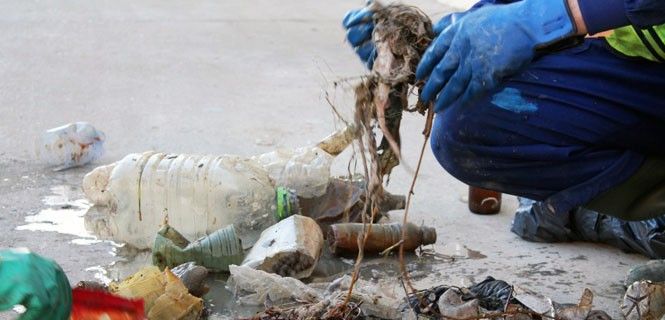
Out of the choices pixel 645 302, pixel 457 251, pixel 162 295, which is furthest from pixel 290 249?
pixel 645 302

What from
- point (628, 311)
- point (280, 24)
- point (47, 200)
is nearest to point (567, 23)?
point (628, 311)

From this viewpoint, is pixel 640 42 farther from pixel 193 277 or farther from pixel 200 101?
Answer: pixel 200 101

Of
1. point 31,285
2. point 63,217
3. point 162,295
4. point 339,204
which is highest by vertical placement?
point 31,285

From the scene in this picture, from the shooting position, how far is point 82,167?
4492 millimetres

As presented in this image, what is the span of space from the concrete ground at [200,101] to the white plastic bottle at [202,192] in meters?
0.19

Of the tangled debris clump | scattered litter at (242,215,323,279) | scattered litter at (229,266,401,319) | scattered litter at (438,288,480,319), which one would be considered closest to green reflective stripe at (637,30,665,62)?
the tangled debris clump

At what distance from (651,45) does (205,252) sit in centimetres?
161

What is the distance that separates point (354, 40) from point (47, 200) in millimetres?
1777

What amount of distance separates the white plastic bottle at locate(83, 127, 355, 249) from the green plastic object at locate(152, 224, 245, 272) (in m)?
0.24

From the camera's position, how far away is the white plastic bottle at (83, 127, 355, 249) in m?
3.78

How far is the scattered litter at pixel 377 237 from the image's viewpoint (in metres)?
3.58

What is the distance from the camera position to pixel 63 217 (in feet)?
13.0

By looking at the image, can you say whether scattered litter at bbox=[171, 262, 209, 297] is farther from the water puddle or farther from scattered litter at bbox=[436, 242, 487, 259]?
scattered litter at bbox=[436, 242, 487, 259]

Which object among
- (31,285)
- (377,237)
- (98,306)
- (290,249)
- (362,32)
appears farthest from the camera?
(377,237)
